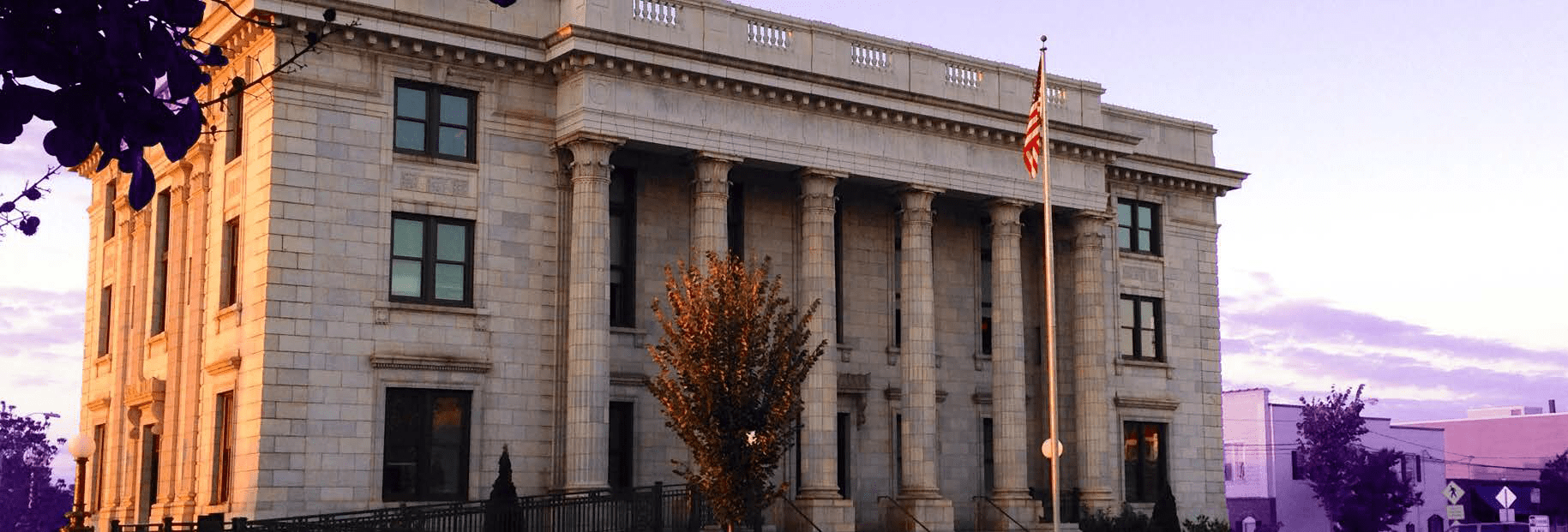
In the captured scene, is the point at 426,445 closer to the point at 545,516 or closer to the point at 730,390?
the point at 545,516

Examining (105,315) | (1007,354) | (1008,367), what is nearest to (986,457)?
(1008,367)

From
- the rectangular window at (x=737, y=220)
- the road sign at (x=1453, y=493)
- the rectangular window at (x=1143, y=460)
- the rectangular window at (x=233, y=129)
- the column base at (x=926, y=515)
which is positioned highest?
the rectangular window at (x=233, y=129)

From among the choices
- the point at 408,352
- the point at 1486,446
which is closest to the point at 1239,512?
the point at 1486,446

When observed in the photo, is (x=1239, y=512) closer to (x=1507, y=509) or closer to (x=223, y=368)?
(x=1507, y=509)

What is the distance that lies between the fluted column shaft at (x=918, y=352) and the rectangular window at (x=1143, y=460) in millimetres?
9453

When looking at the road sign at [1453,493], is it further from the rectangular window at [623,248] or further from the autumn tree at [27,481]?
the autumn tree at [27,481]

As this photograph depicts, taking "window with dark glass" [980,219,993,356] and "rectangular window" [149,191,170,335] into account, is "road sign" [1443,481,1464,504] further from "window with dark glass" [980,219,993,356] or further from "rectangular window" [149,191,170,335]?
"rectangular window" [149,191,170,335]

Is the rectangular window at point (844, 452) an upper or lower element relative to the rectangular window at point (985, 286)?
lower

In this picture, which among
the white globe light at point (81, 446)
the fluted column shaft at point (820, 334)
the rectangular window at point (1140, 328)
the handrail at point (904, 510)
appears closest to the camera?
the white globe light at point (81, 446)

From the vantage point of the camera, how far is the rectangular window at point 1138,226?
50656mm

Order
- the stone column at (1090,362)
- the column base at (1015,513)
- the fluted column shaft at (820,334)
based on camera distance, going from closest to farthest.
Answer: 1. the fluted column shaft at (820,334)
2. the column base at (1015,513)
3. the stone column at (1090,362)

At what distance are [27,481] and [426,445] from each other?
67.0 meters

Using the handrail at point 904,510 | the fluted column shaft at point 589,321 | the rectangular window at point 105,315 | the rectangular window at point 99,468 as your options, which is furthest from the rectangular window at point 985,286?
the rectangular window at point 105,315

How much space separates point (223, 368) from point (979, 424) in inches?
803
